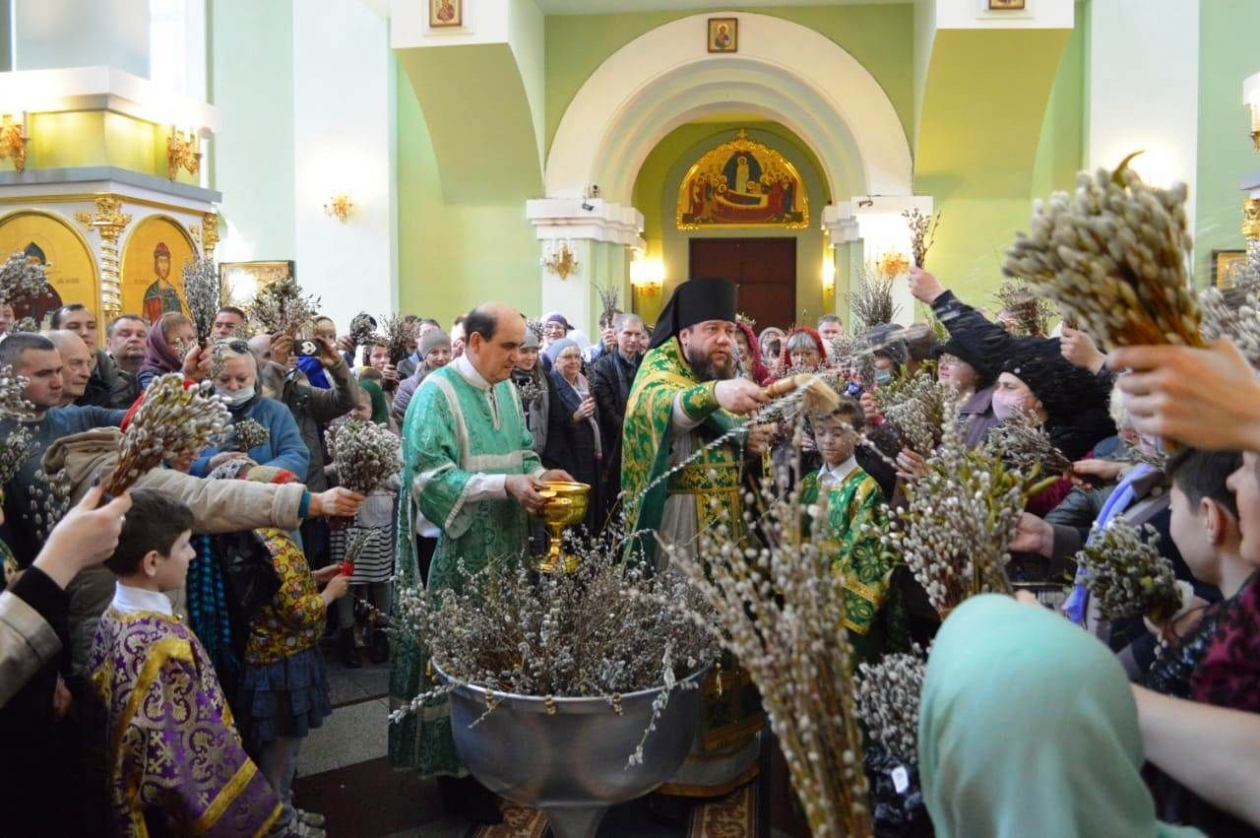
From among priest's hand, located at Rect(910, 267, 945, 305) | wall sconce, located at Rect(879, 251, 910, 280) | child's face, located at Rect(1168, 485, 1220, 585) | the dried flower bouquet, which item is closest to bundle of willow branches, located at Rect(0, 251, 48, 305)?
priest's hand, located at Rect(910, 267, 945, 305)

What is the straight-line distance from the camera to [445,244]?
13945 millimetres

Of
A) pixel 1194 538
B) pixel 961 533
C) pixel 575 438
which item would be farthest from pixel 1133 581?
pixel 575 438

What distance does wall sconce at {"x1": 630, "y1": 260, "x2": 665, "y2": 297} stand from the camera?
18.2m

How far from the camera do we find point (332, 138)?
13.6 metres

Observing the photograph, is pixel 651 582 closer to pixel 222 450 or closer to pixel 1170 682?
pixel 1170 682

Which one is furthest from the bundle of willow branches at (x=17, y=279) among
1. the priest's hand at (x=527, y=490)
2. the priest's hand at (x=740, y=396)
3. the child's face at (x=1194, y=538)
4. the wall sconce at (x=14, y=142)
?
the child's face at (x=1194, y=538)

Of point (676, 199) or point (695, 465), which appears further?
point (676, 199)

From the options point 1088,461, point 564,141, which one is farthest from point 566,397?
point 564,141

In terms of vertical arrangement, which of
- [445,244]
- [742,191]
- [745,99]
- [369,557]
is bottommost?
[369,557]

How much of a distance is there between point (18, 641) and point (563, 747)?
111cm

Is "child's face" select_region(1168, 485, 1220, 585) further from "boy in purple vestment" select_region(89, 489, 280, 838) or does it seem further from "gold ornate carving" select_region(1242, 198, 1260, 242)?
"gold ornate carving" select_region(1242, 198, 1260, 242)

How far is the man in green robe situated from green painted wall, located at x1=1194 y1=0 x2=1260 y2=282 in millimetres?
11006

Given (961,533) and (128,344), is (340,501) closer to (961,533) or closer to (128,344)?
(961,533)

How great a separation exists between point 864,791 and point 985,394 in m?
3.16
